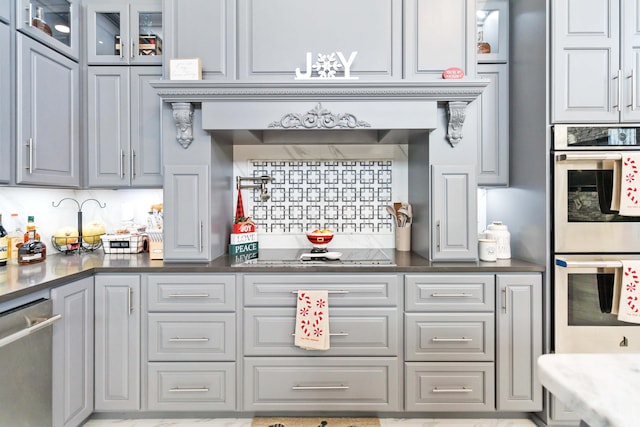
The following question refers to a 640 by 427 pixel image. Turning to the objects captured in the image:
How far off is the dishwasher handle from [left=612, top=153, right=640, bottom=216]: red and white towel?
9.26 feet

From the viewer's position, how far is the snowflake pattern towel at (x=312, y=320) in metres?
1.87

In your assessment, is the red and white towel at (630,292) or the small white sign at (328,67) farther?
the small white sign at (328,67)

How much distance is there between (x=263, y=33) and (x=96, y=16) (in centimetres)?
119

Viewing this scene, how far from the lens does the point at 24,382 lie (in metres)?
1.42

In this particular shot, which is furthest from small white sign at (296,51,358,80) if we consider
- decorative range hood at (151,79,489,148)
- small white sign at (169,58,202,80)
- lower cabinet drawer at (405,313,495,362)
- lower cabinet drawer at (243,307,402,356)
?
lower cabinet drawer at (405,313,495,362)

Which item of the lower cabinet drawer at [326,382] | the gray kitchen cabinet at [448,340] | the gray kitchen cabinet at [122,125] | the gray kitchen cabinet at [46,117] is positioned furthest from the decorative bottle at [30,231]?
the gray kitchen cabinet at [448,340]

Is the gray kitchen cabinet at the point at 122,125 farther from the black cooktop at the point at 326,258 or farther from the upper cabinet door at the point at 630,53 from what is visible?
the upper cabinet door at the point at 630,53

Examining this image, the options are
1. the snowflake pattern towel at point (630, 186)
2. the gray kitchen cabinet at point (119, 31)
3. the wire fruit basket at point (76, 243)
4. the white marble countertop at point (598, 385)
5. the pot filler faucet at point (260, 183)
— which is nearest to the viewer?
the white marble countertop at point (598, 385)

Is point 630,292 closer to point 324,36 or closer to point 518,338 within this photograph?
point 518,338

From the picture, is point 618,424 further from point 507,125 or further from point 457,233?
point 507,125

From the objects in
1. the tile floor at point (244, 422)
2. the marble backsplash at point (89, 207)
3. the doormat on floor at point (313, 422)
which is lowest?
the tile floor at point (244, 422)

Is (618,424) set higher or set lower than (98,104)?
lower

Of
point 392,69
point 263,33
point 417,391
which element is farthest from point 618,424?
point 263,33

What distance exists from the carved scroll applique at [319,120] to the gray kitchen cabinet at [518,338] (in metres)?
1.22
